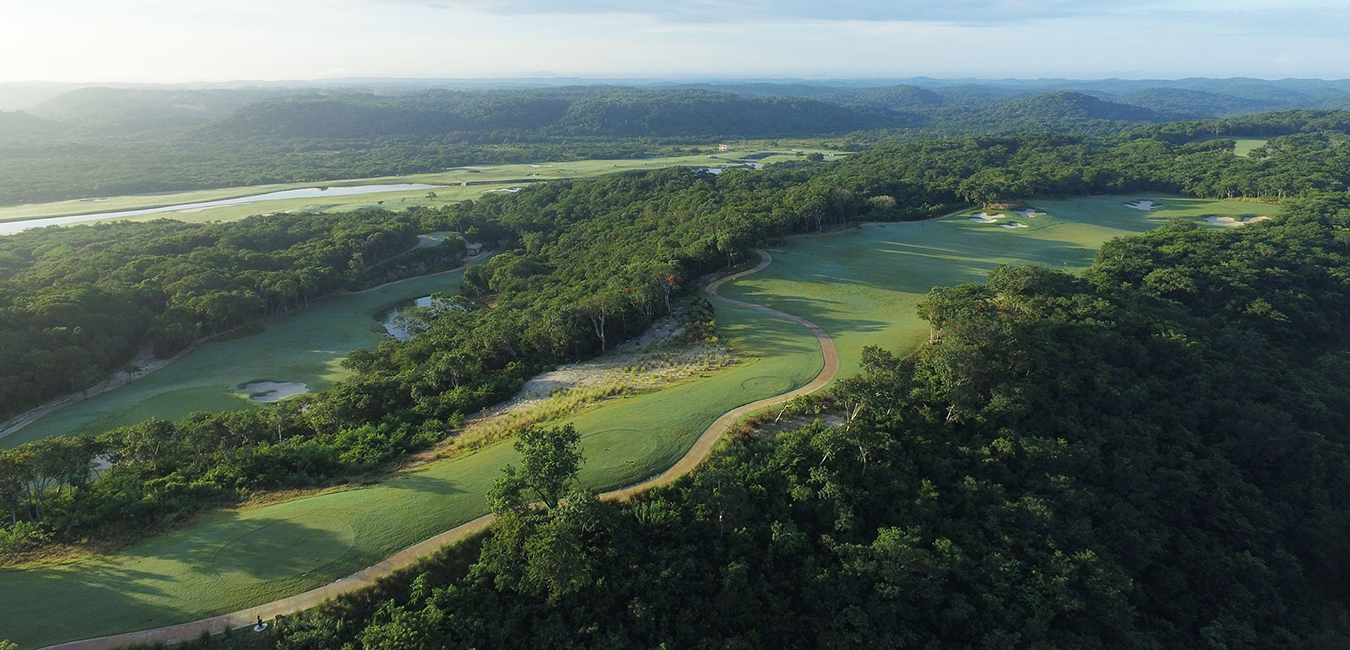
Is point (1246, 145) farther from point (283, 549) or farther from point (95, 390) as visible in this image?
point (95, 390)

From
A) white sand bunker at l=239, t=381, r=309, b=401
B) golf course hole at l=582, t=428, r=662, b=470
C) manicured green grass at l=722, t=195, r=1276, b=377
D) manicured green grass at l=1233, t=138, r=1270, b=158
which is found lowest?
white sand bunker at l=239, t=381, r=309, b=401

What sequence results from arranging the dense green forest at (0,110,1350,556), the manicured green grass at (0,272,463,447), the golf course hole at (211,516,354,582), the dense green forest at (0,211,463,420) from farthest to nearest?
the dense green forest at (0,211,463,420)
the manicured green grass at (0,272,463,447)
the dense green forest at (0,110,1350,556)
the golf course hole at (211,516,354,582)

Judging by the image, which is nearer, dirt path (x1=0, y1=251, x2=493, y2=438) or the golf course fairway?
the golf course fairway

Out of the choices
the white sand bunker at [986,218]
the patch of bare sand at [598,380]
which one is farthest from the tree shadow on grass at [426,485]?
the white sand bunker at [986,218]

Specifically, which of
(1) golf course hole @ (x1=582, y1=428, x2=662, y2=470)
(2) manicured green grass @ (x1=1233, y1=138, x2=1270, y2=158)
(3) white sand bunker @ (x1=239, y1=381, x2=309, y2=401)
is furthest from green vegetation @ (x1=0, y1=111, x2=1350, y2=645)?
(2) manicured green grass @ (x1=1233, y1=138, x2=1270, y2=158)

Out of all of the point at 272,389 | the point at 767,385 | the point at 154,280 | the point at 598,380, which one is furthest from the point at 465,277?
the point at 767,385

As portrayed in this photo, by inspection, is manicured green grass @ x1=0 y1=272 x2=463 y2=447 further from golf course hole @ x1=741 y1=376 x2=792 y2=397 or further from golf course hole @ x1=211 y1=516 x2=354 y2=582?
golf course hole @ x1=741 y1=376 x2=792 y2=397

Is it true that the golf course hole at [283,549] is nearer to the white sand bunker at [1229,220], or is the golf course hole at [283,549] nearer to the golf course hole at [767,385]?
the golf course hole at [767,385]
